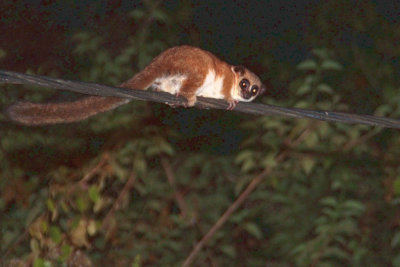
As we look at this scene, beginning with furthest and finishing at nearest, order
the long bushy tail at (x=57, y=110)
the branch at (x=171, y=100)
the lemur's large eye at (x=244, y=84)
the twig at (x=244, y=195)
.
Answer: the twig at (x=244, y=195) → the lemur's large eye at (x=244, y=84) → the long bushy tail at (x=57, y=110) → the branch at (x=171, y=100)

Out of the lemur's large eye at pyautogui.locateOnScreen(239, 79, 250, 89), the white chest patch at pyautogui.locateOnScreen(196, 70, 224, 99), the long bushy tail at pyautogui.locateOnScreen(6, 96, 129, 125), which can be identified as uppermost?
the lemur's large eye at pyautogui.locateOnScreen(239, 79, 250, 89)

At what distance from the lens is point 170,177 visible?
272 inches

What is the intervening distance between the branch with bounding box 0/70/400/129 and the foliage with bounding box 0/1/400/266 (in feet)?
5.95

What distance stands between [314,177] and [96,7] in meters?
3.50

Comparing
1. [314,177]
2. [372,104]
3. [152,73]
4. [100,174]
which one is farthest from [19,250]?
[372,104]

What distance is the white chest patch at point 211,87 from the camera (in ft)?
15.3

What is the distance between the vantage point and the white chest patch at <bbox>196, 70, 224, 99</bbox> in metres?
→ 4.67

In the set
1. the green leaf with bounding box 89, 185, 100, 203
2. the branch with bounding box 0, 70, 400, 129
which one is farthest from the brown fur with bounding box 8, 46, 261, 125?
the green leaf with bounding box 89, 185, 100, 203

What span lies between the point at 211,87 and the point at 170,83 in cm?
32

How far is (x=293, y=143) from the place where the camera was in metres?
6.39

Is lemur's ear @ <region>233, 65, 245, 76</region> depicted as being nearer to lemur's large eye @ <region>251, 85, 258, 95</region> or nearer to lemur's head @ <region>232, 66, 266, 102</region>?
lemur's head @ <region>232, 66, 266, 102</region>

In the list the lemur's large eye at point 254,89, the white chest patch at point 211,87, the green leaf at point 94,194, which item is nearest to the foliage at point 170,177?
the green leaf at point 94,194

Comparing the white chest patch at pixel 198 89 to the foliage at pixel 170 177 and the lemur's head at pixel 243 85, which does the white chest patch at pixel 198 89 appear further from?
the foliage at pixel 170 177

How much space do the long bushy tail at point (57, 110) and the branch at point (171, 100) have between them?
50cm
